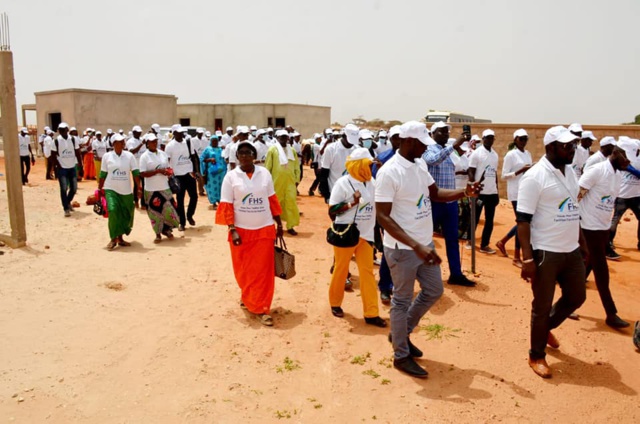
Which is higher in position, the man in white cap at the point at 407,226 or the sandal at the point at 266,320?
the man in white cap at the point at 407,226

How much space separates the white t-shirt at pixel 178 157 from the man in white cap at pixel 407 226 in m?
6.99

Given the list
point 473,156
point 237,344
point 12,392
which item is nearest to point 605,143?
point 473,156

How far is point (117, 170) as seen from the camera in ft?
30.1

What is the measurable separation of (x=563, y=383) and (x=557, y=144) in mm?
1957

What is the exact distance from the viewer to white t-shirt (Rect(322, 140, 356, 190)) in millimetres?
8641

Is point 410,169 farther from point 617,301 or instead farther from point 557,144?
point 617,301

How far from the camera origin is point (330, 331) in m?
5.67

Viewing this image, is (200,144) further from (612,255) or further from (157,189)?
(612,255)

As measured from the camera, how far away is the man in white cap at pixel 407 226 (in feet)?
14.3

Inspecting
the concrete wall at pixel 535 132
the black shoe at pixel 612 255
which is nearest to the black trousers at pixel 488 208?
the black shoe at pixel 612 255

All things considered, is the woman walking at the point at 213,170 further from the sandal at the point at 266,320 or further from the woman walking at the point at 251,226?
the sandal at the point at 266,320

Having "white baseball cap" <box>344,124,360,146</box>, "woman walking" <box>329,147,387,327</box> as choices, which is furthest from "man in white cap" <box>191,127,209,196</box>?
"woman walking" <box>329,147,387,327</box>

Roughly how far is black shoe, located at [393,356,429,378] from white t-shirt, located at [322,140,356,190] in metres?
4.37

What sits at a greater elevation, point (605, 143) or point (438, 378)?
point (605, 143)
